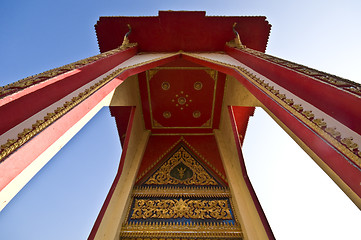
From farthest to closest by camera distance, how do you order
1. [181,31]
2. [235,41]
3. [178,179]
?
1. [181,31]
2. [235,41]
3. [178,179]

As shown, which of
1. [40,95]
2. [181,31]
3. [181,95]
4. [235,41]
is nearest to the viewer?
[40,95]

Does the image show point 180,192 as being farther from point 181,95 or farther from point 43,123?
point 43,123

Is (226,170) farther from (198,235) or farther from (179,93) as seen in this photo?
(179,93)

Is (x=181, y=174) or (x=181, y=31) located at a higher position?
(x=181, y=31)

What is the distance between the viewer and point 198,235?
2.87 meters

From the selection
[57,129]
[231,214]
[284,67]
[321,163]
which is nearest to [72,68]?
[57,129]

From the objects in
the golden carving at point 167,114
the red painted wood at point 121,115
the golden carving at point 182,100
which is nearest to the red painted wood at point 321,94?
the golden carving at point 182,100

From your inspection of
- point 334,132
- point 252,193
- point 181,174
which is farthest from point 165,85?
point 334,132

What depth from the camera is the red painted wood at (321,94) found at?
4.44 ft

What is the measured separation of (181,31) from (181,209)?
3.68 metres

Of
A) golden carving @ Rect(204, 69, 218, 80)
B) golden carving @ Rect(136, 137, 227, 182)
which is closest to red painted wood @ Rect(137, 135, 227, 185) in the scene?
golden carving @ Rect(136, 137, 227, 182)

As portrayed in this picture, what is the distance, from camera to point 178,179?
391 centimetres

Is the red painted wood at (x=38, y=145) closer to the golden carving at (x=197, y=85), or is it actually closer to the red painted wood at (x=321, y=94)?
the red painted wood at (x=321, y=94)

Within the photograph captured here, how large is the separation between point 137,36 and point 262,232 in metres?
4.46
